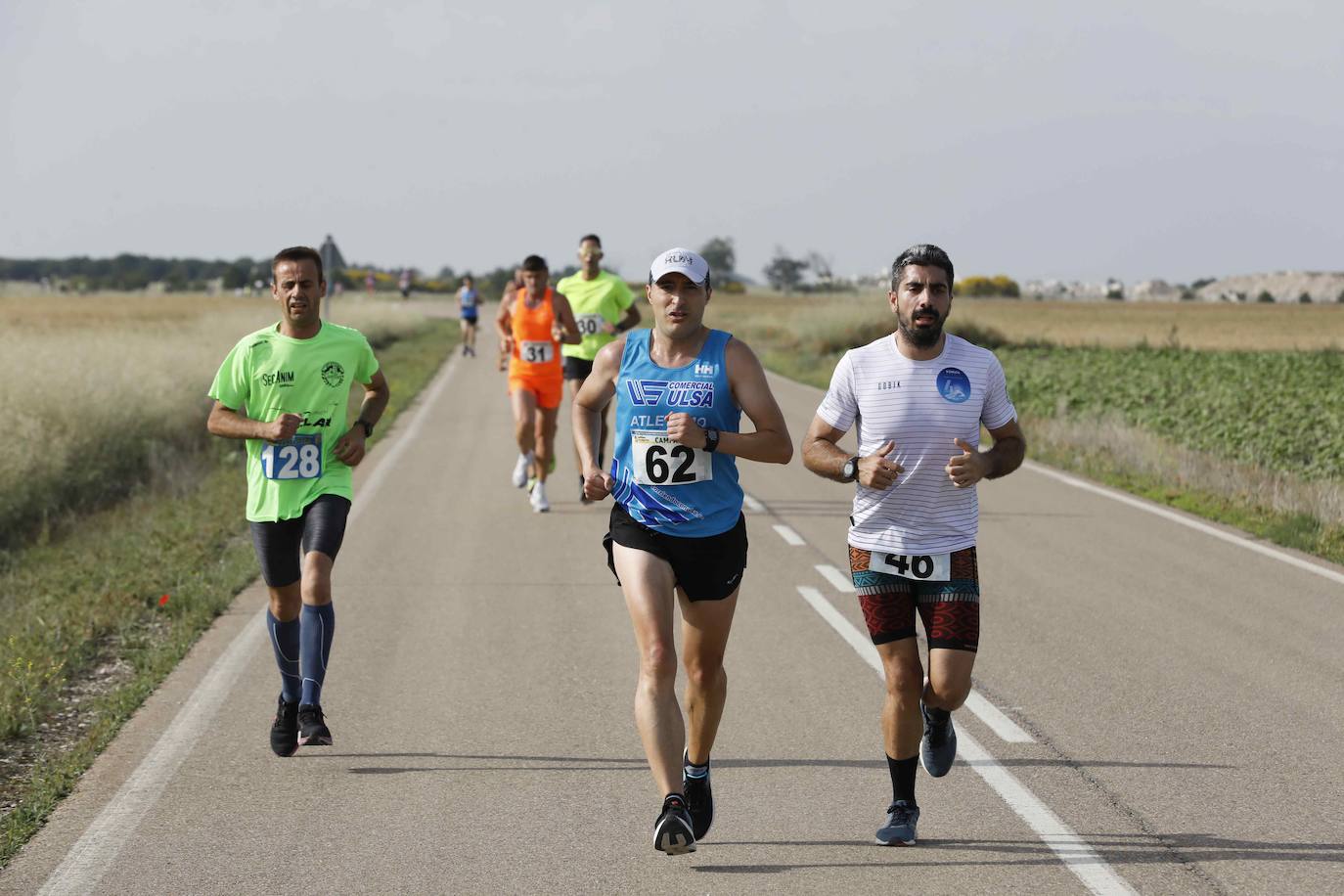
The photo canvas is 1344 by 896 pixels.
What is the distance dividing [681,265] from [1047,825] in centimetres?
232

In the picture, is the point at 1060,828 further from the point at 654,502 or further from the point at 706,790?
the point at 654,502

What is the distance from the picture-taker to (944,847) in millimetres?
5324

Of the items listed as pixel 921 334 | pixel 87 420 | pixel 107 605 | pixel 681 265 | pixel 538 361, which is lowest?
pixel 107 605

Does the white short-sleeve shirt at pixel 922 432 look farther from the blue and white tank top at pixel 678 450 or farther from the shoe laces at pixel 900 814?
the shoe laces at pixel 900 814

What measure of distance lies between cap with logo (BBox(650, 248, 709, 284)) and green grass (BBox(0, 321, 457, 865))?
2.94 metres

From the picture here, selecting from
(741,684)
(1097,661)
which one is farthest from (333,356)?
(1097,661)

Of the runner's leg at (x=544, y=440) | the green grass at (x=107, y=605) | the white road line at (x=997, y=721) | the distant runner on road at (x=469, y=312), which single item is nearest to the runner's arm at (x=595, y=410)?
the white road line at (x=997, y=721)

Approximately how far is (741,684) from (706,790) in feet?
7.51

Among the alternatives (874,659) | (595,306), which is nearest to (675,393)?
(874,659)

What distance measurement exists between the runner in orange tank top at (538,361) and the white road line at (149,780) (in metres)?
4.63

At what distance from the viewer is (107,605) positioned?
380 inches

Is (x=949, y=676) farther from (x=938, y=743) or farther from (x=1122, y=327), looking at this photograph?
(x=1122, y=327)

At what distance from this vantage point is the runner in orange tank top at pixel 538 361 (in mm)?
13328

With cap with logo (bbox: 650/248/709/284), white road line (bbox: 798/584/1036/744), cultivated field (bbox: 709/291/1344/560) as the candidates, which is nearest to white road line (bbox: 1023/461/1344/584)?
cultivated field (bbox: 709/291/1344/560)
